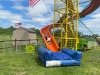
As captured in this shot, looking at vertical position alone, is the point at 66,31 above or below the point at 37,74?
above

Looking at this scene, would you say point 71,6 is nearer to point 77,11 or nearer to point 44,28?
point 77,11

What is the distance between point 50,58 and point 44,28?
10516 millimetres

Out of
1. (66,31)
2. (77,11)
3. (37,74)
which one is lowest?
(37,74)

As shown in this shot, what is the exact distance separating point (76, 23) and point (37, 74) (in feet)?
35.3

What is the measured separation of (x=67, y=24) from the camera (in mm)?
20438

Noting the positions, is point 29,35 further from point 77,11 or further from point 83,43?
point 77,11

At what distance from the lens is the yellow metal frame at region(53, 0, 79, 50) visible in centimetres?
2022

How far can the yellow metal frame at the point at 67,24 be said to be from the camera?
20.2 m

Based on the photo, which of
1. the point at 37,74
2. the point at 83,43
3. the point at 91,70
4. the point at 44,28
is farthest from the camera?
the point at 83,43

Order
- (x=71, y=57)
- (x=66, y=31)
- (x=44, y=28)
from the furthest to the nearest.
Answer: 1. (x=44, y=28)
2. (x=66, y=31)
3. (x=71, y=57)

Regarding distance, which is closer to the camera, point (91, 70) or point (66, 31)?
point (91, 70)

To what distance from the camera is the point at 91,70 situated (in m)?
12.0

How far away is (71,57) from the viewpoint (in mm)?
13359

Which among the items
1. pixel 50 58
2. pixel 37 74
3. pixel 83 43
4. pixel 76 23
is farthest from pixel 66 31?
pixel 37 74
